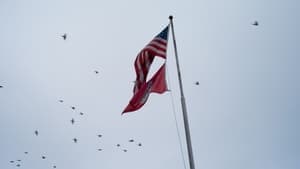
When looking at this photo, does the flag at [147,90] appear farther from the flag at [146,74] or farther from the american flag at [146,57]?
the american flag at [146,57]

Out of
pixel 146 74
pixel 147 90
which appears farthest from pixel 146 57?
pixel 147 90

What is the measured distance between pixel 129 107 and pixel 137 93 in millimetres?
513

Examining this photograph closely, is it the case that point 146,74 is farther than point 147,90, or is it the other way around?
point 146,74

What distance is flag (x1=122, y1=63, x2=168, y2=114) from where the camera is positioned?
13.2 metres

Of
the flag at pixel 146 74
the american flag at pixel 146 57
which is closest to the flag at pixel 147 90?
the flag at pixel 146 74

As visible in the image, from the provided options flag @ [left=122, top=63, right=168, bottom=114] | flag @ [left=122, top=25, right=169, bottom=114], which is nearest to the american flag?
flag @ [left=122, top=25, right=169, bottom=114]

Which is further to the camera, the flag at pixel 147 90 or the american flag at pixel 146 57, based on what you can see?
the american flag at pixel 146 57

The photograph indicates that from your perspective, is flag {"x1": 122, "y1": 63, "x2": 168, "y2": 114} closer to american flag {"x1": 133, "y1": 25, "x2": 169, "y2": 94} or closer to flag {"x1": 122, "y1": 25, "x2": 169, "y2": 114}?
flag {"x1": 122, "y1": 25, "x2": 169, "y2": 114}

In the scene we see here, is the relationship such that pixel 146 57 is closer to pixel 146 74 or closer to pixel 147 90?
pixel 146 74

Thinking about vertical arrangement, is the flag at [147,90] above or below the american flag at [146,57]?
below

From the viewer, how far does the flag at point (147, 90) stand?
13219 mm

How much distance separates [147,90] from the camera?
44.2ft

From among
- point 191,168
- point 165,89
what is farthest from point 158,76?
point 191,168

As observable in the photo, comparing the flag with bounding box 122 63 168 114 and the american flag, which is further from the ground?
the american flag
